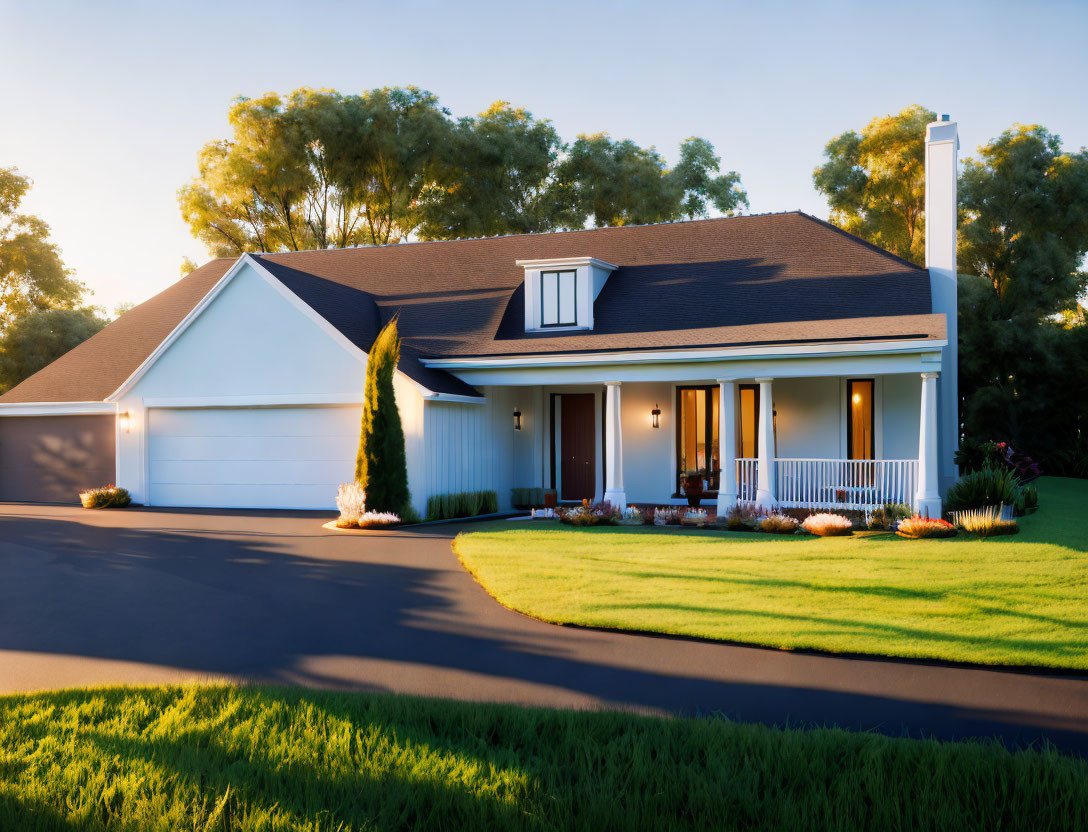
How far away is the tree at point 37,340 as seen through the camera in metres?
35.4

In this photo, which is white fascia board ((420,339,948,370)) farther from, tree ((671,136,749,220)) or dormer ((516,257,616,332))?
tree ((671,136,749,220))

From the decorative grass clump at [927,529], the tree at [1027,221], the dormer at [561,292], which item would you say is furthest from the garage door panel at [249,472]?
the tree at [1027,221]

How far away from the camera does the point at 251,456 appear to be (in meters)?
18.7

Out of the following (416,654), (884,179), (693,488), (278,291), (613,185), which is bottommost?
(416,654)

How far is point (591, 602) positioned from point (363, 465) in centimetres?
781

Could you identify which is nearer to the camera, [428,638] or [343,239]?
[428,638]

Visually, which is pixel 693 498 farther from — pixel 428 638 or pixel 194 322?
pixel 194 322

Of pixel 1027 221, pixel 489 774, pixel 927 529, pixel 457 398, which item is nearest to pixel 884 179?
pixel 1027 221

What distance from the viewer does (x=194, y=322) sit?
1875cm

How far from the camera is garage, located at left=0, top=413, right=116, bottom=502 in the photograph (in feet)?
68.0

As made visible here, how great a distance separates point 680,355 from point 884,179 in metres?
24.6

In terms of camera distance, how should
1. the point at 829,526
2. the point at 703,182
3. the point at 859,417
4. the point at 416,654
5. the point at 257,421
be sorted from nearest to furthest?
the point at 416,654 < the point at 829,526 < the point at 859,417 < the point at 257,421 < the point at 703,182

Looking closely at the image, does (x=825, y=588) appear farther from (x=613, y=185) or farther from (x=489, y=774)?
(x=613, y=185)

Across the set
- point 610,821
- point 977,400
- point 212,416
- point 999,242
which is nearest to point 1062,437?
point 977,400
